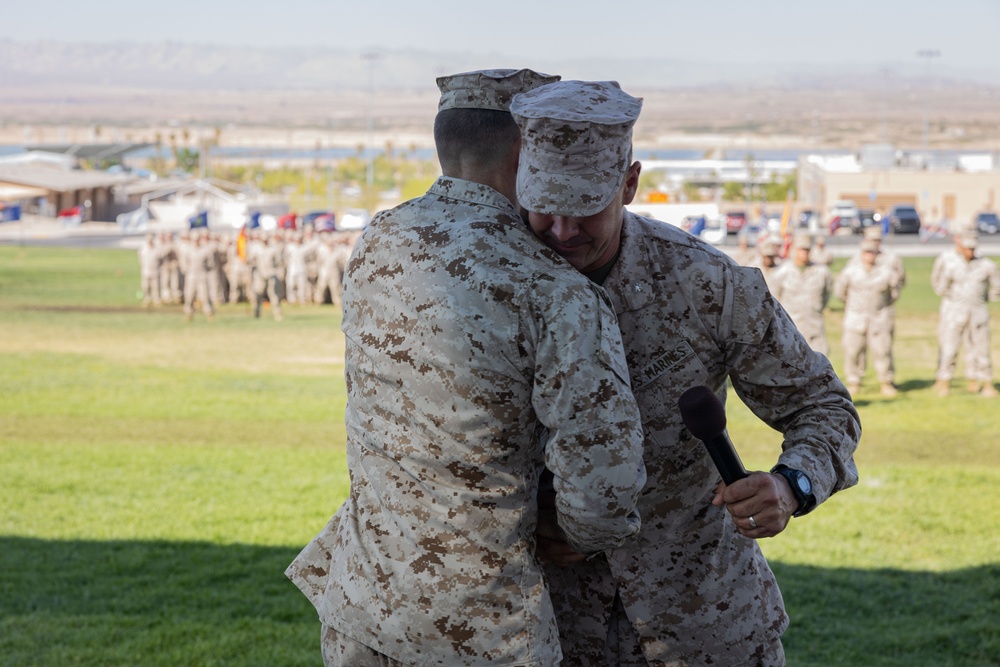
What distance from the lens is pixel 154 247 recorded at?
3031 centimetres

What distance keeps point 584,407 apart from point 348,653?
2.44ft

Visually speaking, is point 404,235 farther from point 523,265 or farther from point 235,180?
point 235,180

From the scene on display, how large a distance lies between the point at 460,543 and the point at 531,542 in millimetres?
163

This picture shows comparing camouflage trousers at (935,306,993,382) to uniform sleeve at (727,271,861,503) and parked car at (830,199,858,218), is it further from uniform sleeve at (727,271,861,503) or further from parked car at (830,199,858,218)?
parked car at (830,199,858,218)

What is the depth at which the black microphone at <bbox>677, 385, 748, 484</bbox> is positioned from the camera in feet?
7.24

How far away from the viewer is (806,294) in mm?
14891

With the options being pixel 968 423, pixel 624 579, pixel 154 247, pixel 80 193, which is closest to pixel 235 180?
pixel 80 193

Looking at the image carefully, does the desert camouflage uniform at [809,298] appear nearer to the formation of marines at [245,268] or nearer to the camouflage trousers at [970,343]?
the camouflage trousers at [970,343]

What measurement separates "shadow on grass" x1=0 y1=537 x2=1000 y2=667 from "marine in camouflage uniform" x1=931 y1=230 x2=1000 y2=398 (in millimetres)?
8362

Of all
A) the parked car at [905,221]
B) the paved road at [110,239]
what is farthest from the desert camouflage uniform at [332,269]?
the parked car at [905,221]

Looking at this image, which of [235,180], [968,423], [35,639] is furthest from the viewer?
[235,180]

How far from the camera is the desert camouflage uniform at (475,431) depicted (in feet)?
7.04

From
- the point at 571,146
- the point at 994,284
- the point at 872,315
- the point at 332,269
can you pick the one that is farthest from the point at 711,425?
the point at 332,269

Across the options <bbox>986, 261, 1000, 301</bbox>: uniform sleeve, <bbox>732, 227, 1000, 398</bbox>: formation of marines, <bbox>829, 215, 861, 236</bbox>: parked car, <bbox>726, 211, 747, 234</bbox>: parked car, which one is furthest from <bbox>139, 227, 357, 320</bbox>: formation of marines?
<bbox>726, 211, 747, 234</bbox>: parked car
